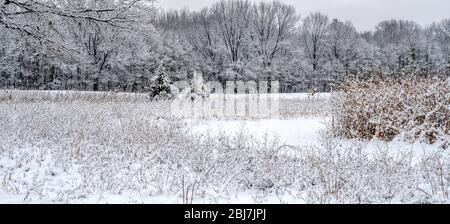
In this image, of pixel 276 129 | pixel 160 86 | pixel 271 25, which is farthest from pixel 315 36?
pixel 276 129

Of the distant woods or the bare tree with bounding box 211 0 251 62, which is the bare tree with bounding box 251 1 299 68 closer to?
the distant woods

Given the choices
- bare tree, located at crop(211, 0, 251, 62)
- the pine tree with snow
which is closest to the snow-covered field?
the pine tree with snow

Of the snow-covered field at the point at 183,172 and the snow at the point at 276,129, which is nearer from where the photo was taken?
the snow-covered field at the point at 183,172

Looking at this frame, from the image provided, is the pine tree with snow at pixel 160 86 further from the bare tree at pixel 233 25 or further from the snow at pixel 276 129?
the bare tree at pixel 233 25

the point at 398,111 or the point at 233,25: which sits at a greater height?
the point at 233,25

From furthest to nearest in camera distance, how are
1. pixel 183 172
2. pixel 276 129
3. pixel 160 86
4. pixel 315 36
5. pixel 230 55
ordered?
pixel 315 36, pixel 230 55, pixel 160 86, pixel 276 129, pixel 183 172

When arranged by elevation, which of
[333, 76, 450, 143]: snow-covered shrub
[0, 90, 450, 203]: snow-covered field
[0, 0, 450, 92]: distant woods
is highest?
[0, 0, 450, 92]: distant woods

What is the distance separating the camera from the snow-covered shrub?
6910 millimetres

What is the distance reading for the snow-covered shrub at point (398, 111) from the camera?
691cm

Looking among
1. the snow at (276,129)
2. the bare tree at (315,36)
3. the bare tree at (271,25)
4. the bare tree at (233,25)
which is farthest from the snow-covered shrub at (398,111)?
the bare tree at (315,36)

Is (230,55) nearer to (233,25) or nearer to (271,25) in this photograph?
(233,25)

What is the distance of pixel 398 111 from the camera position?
286 inches

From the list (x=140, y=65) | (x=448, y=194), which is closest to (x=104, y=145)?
(x=448, y=194)
